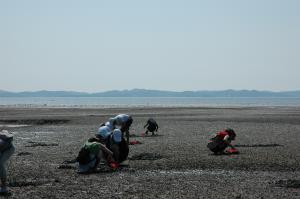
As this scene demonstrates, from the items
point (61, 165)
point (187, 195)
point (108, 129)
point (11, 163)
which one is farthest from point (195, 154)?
point (187, 195)

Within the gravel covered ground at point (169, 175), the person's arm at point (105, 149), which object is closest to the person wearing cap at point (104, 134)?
the gravel covered ground at point (169, 175)

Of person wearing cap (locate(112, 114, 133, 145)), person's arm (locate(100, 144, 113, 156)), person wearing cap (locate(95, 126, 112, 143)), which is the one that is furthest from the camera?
person wearing cap (locate(112, 114, 133, 145))

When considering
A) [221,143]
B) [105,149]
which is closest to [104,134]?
[105,149]

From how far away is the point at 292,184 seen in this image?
13.1 meters

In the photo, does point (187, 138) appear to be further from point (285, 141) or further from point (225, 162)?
point (225, 162)

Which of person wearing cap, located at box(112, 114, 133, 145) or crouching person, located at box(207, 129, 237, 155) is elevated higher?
person wearing cap, located at box(112, 114, 133, 145)

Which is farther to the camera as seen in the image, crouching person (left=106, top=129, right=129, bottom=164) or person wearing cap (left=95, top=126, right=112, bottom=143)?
person wearing cap (left=95, top=126, right=112, bottom=143)

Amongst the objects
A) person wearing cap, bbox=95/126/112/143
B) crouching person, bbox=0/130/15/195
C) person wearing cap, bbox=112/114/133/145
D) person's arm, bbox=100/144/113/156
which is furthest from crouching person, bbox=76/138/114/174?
person wearing cap, bbox=112/114/133/145

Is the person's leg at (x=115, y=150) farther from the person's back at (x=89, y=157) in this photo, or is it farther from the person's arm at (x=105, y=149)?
the person's back at (x=89, y=157)

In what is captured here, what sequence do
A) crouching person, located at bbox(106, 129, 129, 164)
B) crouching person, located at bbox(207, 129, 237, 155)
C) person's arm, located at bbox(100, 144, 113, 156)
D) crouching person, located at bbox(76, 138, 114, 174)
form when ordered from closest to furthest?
crouching person, located at bbox(76, 138, 114, 174), person's arm, located at bbox(100, 144, 113, 156), crouching person, located at bbox(106, 129, 129, 164), crouching person, located at bbox(207, 129, 237, 155)

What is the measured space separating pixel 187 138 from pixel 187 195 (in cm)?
1586

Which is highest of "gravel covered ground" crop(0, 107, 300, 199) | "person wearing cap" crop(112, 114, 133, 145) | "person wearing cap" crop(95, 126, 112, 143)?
"person wearing cap" crop(112, 114, 133, 145)

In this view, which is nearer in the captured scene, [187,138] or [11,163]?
[11,163]

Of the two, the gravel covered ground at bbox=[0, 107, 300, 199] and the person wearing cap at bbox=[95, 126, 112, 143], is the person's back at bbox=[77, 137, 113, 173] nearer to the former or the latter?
the gravel covered ground at bbox=[0, 107, 300, 199]
